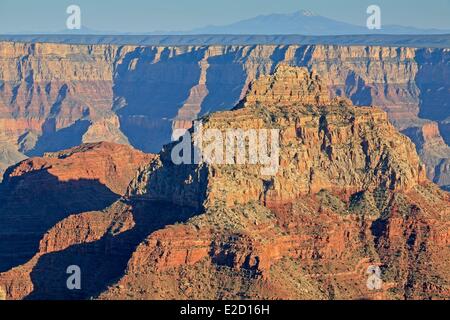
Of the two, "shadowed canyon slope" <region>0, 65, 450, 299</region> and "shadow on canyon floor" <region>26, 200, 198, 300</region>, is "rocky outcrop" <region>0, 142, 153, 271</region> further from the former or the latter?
"shadowed canyon slope" <region>0, 65, 450, 299</region>

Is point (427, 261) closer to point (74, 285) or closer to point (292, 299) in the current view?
point (292, 299)

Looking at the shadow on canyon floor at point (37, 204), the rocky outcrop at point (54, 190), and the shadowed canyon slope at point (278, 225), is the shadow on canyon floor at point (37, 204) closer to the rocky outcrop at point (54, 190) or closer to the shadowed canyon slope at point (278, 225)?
the rocky outcrop at point (54, 190)

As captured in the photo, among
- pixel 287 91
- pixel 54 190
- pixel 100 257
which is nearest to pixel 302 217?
pixel 100 257

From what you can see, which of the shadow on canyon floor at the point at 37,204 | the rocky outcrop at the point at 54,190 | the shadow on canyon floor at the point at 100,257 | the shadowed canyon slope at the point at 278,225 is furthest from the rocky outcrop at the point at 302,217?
the rocky outcrop at the point at 54,190

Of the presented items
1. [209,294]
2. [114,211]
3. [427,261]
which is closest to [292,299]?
[209,294]

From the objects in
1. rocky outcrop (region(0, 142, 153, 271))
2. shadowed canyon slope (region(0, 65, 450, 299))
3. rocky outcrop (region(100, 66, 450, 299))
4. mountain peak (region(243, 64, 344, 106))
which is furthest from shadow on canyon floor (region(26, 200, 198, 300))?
mountain peak (region(243, 64, 344, 106))
